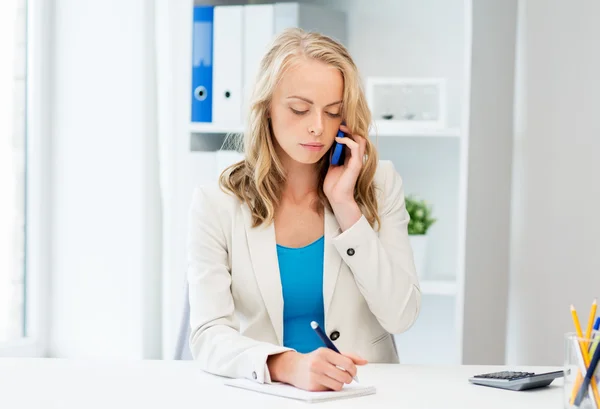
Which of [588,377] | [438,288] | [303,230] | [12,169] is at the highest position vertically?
[12,169]

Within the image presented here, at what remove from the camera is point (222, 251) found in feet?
6.20

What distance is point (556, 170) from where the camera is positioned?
2678 millimetres

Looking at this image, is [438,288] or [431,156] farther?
[431,156]

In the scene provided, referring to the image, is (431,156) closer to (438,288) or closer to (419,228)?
(419,228)

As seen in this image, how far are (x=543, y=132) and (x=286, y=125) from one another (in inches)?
45.3

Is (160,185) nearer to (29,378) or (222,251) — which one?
(222,251)

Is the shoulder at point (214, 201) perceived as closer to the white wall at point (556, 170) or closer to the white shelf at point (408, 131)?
the white shelf at point (408, 131)

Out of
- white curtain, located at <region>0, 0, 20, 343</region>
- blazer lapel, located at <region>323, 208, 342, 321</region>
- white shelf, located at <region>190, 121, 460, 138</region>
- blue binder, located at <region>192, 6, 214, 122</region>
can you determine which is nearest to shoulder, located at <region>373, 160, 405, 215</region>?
blazer lapel, located at <region>323, 208, 342, 321</region>

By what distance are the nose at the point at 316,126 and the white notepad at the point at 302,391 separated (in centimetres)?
59

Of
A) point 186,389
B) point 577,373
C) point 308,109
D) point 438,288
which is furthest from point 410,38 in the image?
point 577,373

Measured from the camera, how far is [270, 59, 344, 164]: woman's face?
1845 mm

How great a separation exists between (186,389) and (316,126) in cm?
66

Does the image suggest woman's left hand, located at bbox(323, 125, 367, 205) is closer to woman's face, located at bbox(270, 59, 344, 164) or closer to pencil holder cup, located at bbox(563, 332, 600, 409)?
woman's face, located at bbox(270, 59, 344, 164)

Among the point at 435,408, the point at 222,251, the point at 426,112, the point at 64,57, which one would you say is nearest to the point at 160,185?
the point at 64,57
